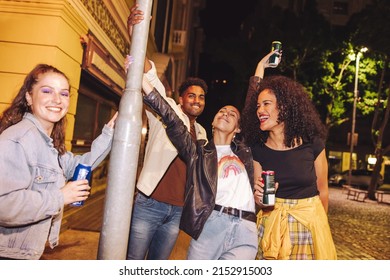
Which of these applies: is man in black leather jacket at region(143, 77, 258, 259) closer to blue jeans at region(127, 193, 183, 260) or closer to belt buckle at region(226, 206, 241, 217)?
belt buckle at region(226, 206, 241, 217)

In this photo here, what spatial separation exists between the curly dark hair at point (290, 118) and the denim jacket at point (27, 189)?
1810mm

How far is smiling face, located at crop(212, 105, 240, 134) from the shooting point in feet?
9.34

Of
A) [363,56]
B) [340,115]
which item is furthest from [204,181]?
[340,115]

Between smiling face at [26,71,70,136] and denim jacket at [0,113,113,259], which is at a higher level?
smiling face at [26,71,70,136]

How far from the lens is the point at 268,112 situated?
289 centimetres

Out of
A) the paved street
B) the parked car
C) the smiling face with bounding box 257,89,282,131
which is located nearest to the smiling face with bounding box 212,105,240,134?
the smiling face with bounding box 257,89,282,131

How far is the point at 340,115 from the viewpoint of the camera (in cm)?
2145

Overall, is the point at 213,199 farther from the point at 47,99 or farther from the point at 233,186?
the point at 47,99

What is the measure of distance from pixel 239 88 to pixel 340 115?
25.3ft

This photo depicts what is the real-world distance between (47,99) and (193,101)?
1.77 meters

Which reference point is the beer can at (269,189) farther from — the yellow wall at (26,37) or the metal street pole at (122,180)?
the yellow wall at (26,37)

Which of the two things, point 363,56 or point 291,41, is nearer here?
point 363,56

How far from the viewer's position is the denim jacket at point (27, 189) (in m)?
1.67
